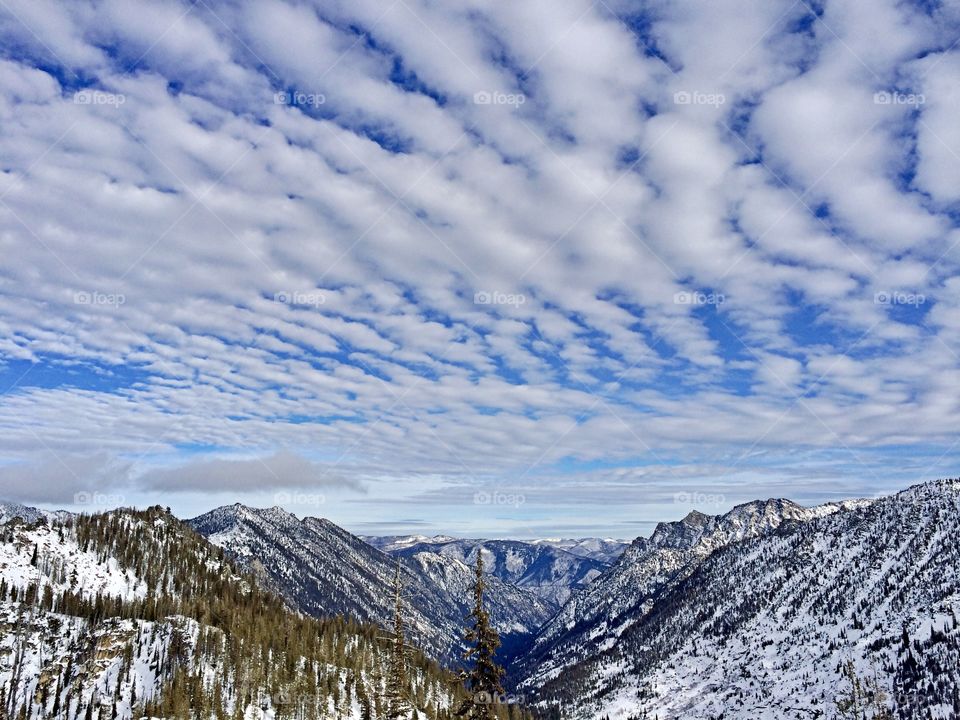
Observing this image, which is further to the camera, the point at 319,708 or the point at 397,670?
the point at 319,708

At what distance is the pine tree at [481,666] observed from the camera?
39.3 meters

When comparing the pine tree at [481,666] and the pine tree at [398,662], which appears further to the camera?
the pine tree at [398,662]

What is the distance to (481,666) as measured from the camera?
40375mm

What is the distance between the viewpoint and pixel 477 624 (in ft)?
129

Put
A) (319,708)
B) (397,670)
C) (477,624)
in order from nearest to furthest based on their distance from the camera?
(477,624) < (397,670) < (319,708)

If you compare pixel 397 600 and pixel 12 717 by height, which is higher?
pixel 397 600

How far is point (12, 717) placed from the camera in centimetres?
17050

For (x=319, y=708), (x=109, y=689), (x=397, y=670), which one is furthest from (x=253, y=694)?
(x=397, y=670)

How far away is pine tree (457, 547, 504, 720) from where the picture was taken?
39312 millimetres

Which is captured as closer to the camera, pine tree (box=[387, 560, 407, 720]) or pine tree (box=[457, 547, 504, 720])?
pine tree (box=[457, 547, 504, 720])

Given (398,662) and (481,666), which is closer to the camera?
(481,666)

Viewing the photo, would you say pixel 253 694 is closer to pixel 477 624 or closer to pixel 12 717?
pixel 12 717

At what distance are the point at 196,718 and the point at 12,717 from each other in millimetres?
50798

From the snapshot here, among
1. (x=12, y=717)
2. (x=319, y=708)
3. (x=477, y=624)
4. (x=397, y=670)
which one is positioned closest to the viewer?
(x=477, y=624)
